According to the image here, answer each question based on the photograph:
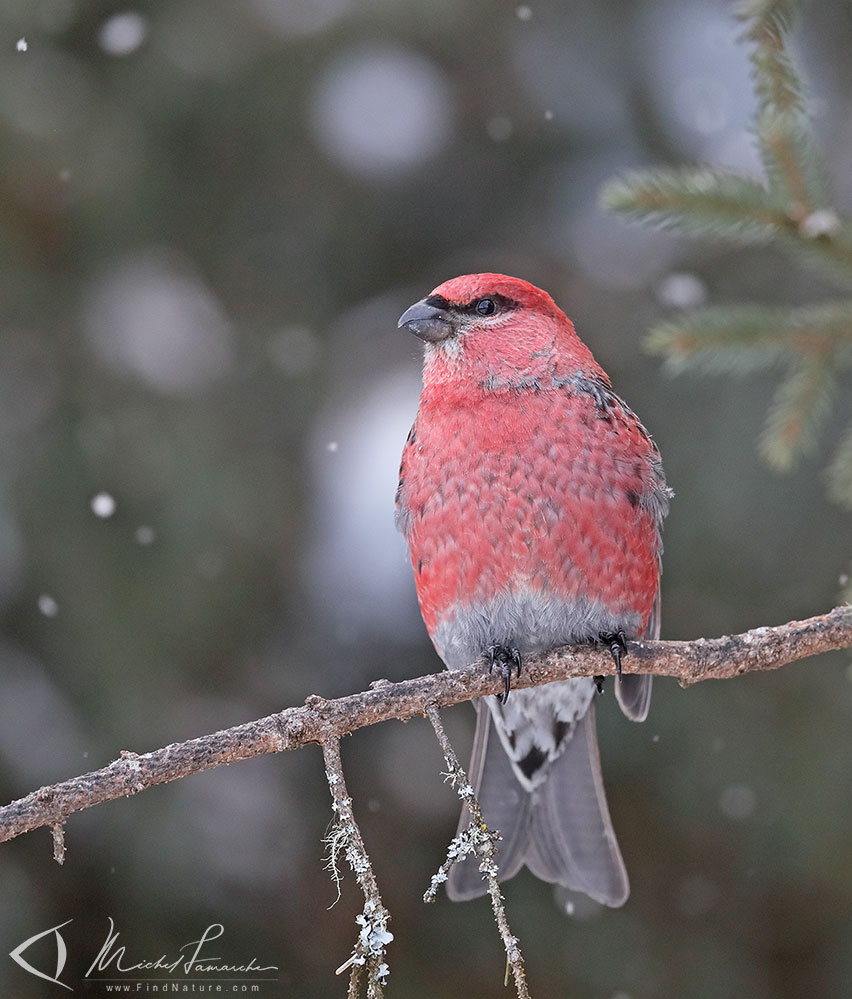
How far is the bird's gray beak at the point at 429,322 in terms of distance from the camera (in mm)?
2533

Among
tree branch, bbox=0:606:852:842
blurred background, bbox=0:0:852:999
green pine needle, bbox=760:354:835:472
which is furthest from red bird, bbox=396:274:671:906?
green pine needle, bbox=760:354:835:472

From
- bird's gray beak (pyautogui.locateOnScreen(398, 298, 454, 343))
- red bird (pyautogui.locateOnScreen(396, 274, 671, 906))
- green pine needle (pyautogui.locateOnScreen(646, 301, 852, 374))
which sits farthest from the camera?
bird's gray beak (pyautogui.locateOnScreen(398, 298, 454, 343))

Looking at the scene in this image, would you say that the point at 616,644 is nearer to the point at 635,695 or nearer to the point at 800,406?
the point at 635,695

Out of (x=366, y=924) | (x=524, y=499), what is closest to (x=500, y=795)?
(x=524, y=499)

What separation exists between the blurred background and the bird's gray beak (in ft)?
3.69

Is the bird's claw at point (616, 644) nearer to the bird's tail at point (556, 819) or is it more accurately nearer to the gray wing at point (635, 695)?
the gray wing at point (635, 695)

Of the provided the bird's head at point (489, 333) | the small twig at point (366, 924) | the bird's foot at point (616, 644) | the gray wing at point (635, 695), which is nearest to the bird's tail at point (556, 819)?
the gray wing at point (635, 695)

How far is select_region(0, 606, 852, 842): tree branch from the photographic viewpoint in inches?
61.7

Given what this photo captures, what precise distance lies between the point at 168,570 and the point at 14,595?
0.49 m

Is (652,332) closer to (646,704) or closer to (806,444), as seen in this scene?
(806,444)

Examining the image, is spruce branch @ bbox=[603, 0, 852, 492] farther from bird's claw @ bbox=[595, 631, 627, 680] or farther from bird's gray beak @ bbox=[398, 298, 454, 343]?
bird's gray beak @ bbox=[398, 298, 454, 343]

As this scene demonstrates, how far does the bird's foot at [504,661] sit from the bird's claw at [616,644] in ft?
0.68

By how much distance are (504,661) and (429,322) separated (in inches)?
33.2

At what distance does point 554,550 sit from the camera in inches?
93.8
